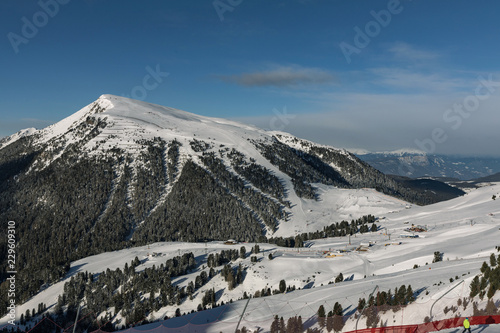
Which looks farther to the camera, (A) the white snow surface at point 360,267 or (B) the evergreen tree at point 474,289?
(A) the white snow surface at point 360,267

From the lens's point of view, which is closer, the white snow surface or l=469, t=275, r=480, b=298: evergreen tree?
l=469, t=275, r=480, b=298: evergreen tree

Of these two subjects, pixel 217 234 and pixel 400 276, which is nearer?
pixel 400 276

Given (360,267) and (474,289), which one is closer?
(474,289)

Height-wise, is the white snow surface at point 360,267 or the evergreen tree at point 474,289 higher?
the evergreen tree at point 474,289

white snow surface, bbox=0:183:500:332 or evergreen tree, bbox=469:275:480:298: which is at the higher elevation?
evergreen tree, bbox=469:275:480:298

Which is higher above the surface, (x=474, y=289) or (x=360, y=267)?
(x=474, y=289)

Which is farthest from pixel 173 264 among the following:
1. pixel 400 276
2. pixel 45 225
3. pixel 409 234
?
pixel 45 225

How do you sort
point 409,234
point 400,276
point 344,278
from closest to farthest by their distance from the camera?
1. point 400,276
2. point 344,278
3. point 409,234

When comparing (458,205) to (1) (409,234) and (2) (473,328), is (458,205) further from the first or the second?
(2) (473,328)
